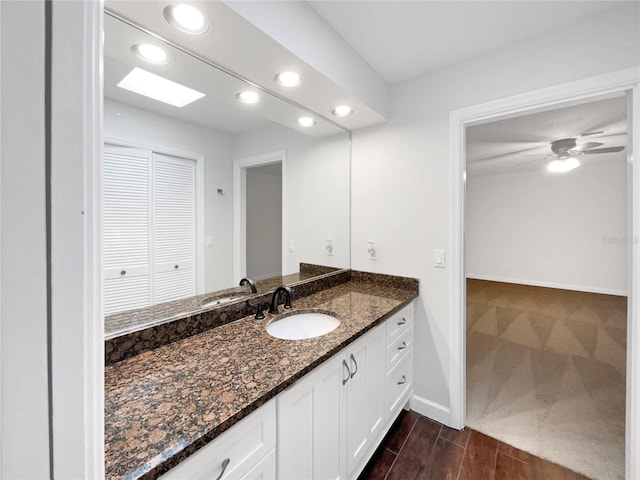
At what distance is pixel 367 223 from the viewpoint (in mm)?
2195

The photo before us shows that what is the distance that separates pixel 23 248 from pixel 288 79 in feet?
4.79

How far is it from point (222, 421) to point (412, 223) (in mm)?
1693

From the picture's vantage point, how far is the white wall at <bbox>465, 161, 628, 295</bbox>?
486 centimetres

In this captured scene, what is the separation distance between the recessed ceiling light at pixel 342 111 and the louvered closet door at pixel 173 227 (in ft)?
3.50

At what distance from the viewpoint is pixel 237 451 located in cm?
78

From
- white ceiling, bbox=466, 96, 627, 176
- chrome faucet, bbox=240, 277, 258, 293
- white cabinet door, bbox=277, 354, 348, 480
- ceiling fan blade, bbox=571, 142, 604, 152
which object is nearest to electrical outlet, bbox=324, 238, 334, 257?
chrome faucet, bbox=240, 277, 258, 293

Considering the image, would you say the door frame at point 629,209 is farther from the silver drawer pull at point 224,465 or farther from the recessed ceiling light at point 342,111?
the silver drawer pull at point 224,465

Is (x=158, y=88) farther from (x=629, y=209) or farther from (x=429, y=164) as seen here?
(x=629, y=209)

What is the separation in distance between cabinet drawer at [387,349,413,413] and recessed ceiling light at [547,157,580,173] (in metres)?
4.37

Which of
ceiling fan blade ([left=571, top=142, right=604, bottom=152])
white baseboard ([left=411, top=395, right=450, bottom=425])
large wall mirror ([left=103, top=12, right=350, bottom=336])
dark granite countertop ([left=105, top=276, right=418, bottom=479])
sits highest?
ceiling fan blade ([left=571, top=142, right=604, bottom=152])

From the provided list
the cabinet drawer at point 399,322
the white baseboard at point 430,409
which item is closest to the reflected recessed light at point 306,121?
the cabinet drawer at point 399,322

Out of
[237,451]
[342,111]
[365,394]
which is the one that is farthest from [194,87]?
[365,394]

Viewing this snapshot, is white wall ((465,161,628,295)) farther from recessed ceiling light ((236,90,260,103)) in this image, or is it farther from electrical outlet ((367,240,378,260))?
recessed ceiling light ((236,90,260,103))

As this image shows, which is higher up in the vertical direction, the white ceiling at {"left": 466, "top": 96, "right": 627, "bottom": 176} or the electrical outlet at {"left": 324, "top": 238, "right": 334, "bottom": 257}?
the white ceiling at {"left": 466, "top": 96, "right": 627, "bottom": 176}
